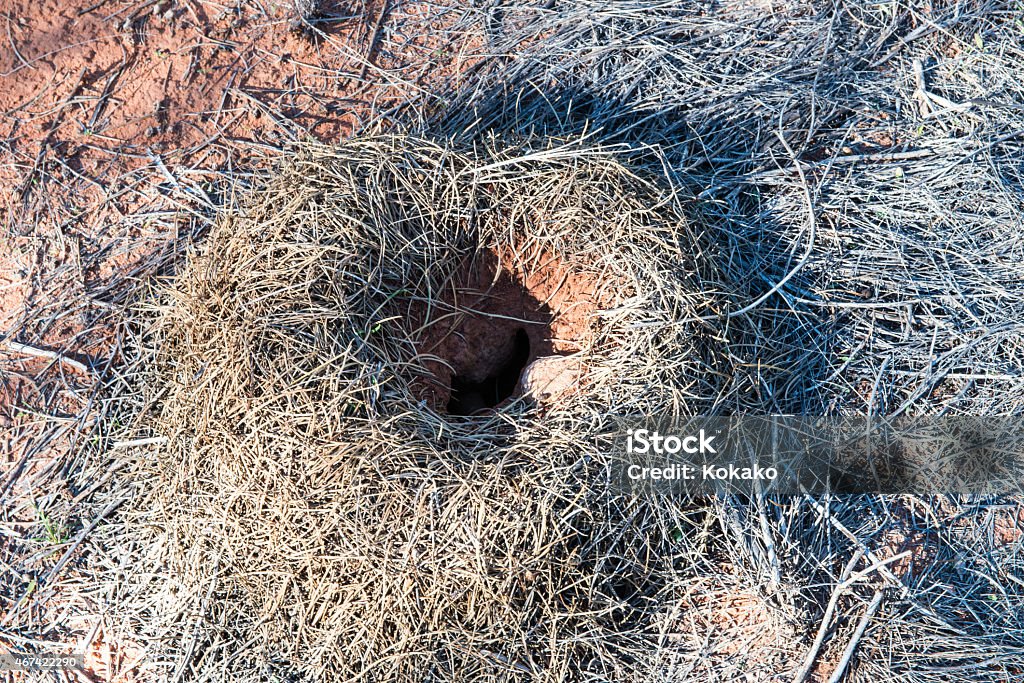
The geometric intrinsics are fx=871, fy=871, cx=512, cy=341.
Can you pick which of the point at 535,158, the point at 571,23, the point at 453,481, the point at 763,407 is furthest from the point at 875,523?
the point at 571,23

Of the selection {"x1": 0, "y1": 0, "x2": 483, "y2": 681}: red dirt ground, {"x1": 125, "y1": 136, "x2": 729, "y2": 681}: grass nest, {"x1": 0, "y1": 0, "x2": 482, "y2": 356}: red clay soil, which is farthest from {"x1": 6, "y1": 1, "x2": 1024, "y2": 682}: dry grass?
{"x1": 0, "y1": 0, "x2": 482, "y2": 356}: red clay soil

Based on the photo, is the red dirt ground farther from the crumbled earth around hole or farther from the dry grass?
the crumbled earth around hole

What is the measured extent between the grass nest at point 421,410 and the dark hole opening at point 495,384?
0.24ft

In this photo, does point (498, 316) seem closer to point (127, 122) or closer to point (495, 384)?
point (495, 384)

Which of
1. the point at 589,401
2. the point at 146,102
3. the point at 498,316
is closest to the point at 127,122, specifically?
the point at 146,102

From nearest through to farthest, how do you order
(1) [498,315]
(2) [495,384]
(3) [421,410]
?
(3) [421,410], (1) [498,315], (2) [495,384]

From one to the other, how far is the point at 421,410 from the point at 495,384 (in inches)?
20.0

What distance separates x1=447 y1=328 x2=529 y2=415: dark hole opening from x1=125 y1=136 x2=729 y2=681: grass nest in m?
0.07

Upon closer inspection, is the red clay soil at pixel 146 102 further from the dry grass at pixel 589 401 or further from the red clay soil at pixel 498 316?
the red clay soil at pixel 498 316

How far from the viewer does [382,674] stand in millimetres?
2293

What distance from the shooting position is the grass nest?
227cm

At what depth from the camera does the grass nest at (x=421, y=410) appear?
7.43 feet

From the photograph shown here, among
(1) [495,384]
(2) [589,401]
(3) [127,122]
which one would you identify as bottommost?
(1) [495,384]

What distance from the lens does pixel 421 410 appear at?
235 centimetres
